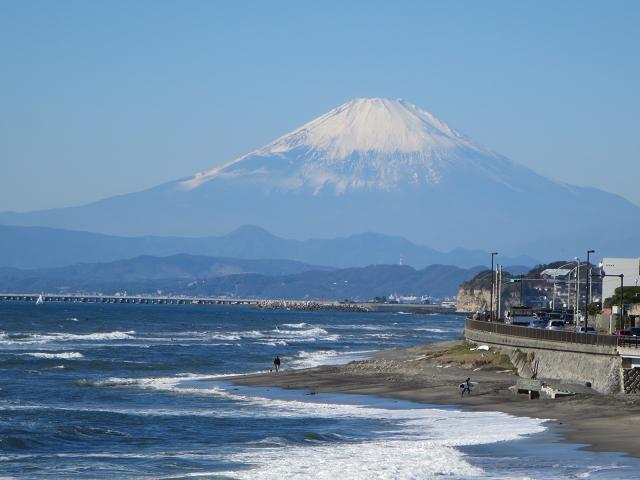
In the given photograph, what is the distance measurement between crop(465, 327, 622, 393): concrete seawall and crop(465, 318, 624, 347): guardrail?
0.18 m

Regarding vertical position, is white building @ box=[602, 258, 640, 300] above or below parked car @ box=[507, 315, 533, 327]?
above

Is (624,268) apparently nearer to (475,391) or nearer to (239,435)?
(475,391)

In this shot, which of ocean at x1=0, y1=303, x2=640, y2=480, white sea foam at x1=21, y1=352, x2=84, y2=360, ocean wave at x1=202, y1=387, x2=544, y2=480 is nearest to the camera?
ocean wave at x1=202, y1=387, x2=544, y2=480

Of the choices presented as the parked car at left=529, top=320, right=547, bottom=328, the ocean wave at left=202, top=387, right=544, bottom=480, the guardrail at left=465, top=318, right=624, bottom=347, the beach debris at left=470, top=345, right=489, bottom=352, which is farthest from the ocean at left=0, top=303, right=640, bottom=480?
the parked car at left=529, top=320, right=547, bottom=328

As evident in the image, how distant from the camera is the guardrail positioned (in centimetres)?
4772

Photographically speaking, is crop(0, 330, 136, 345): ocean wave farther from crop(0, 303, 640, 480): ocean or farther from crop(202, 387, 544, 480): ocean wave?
crop(202, 387, 544, 480): ocean wave

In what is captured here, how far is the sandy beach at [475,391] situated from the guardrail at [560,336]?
169cm

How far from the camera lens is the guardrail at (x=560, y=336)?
47719 millimetres

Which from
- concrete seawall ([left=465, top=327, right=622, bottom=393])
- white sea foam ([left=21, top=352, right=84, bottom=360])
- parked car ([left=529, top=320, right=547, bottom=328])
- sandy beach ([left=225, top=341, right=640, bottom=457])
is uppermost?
parked car ([left=529, top=320, right=547, bottom=328])

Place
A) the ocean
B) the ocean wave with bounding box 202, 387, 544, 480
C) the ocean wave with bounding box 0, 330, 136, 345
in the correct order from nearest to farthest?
1. the ocean wave with bounding box 202, 387, 544, 480
2. the ocean
3. the ocean wave with bounding box 0, 330, 136, 345

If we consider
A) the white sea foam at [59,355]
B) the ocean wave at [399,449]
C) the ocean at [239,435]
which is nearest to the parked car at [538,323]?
the ocean at [239,435]

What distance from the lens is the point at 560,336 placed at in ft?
178

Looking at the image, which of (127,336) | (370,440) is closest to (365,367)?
(370,440)

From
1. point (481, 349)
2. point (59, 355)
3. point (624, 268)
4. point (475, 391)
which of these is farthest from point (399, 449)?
point (624, 268)
